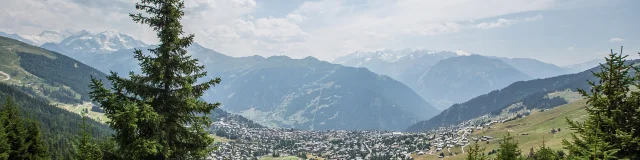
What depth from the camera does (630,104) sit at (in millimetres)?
14719

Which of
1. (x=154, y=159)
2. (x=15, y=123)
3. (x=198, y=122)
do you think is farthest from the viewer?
(x=15, y=123)

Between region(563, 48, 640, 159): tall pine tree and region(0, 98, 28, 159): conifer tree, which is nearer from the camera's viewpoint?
region(563, 48, 640, 159): tall pine tree

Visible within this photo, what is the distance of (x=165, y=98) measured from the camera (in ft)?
56.2

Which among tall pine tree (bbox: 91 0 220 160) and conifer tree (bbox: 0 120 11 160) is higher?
tall pine tree (bbox: 91 0 220 160)

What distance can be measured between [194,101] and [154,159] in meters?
3.24

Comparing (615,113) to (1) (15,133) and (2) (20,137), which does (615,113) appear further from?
(1) (15,133)

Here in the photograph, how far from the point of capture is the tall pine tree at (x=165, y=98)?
15.3m

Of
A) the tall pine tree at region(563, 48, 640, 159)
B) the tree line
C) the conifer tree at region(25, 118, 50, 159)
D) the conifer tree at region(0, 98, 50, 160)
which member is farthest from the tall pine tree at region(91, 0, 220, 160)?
the conifer tree at region(25, 118, 50, 159)

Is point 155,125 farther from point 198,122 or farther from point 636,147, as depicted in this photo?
point 636,147

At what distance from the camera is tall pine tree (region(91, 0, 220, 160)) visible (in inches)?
604

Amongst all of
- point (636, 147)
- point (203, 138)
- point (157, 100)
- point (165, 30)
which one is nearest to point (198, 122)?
point (203, 138)

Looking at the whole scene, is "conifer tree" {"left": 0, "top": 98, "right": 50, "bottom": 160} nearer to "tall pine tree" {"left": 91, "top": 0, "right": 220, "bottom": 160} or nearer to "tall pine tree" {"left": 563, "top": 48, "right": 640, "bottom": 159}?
"tall pine tree" {"left": 91, "top": 0, "right": 220, "bottom": 160}

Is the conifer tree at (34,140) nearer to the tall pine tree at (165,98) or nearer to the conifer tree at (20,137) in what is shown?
the conifer tree at (20,137)

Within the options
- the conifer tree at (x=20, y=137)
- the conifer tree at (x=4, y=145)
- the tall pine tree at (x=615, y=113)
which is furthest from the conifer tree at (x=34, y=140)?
the tall pine tree at (x=615, y=113)
